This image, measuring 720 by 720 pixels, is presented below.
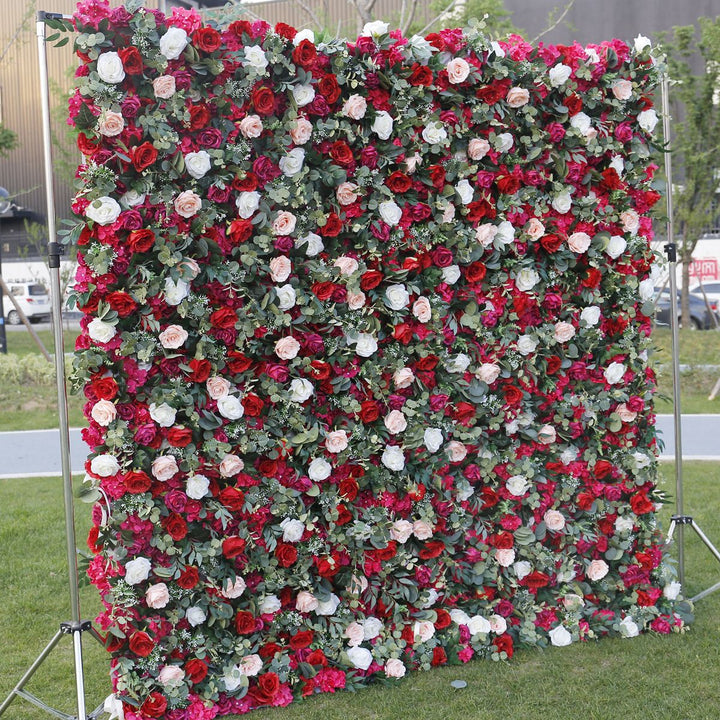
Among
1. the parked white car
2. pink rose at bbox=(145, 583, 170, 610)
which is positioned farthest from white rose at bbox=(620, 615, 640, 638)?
the parked white car

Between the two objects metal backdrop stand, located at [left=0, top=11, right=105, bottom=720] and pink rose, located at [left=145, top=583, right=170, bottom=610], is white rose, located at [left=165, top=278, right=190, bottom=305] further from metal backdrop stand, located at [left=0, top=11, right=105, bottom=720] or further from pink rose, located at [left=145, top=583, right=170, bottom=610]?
pink rose, located at [left=145, top=583, right=170, bottom=610]

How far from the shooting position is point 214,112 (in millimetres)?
3445

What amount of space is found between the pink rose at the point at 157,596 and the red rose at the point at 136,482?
0.38 m

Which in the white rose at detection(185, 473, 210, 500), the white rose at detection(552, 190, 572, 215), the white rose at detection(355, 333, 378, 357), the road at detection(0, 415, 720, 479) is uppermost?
the white rose at detection(552, 190, 572, 215)

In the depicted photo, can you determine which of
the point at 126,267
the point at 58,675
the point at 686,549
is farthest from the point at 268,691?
the point at 686,549

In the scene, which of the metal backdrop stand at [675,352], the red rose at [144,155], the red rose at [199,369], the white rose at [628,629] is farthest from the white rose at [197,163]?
the white rose at [628,629]

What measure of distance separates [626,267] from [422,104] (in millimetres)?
1232

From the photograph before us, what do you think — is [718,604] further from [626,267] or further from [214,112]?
[214,112]

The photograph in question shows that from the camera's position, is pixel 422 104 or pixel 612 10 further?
pixel 612 10

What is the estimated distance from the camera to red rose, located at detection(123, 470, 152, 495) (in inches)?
133

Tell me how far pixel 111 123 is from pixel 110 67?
19 centimetres

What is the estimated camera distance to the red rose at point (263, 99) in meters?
3.43

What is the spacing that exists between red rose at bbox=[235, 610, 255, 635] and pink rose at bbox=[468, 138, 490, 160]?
2142mm

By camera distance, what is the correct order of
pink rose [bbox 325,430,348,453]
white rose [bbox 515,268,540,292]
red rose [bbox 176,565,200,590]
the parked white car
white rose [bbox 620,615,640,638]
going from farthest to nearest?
the parked white car, white rose [bbox 620,615,640,638], white rose [bbox 515,268,540,292], pink rose [bbox 325,430,348,453], red rose [bbox 176,565,200,590]
